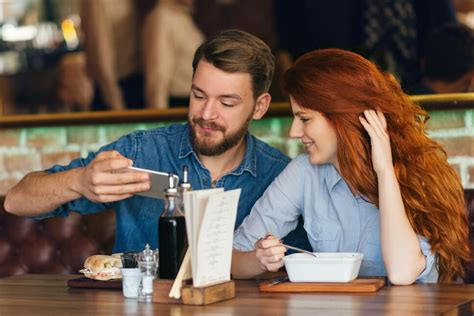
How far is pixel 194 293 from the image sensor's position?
2258 millimetres

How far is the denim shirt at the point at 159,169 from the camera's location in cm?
318

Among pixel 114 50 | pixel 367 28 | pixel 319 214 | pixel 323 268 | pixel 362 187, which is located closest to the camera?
pixel 323 268

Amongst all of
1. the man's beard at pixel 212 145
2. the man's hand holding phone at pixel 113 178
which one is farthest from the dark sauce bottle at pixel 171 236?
the man's beard at pixel 212 145

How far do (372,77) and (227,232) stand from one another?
751 millimetres

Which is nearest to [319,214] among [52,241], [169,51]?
[52,241]

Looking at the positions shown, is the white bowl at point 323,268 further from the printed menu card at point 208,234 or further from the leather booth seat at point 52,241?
the leather booth seat at point 52,241

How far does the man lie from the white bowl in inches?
28.3

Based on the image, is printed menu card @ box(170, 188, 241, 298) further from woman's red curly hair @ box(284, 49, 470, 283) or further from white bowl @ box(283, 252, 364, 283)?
woman's red curly hair @ box(284, 49, 470, 283)

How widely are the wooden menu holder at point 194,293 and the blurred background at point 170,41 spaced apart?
1666 millimetres

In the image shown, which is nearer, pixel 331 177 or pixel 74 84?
pixel 331 177

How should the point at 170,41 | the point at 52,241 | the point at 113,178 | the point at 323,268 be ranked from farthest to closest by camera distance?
the point at 170,41 < the point at 52,241 < the point at 113,178 < the point at 323,268

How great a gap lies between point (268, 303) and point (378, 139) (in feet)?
2.12

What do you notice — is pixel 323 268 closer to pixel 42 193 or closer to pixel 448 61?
pixel 42 193

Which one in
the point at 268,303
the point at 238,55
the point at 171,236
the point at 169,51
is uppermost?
the point at 169,51
